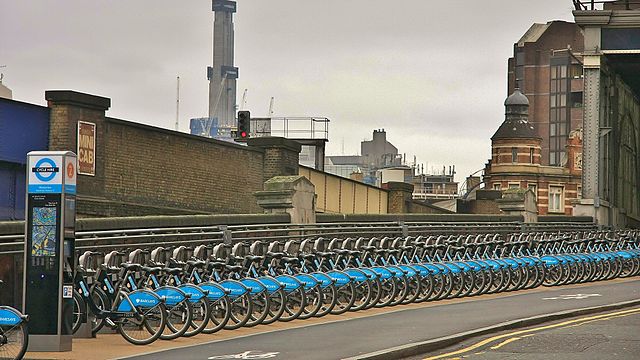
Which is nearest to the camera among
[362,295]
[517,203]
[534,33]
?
[362,295]

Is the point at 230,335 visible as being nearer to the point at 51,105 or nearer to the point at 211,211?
the point at 51,105

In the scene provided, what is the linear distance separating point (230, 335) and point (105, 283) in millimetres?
1877

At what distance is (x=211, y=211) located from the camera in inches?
1420

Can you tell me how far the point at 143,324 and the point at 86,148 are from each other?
548 inches

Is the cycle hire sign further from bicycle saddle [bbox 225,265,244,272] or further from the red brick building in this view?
the red brick building

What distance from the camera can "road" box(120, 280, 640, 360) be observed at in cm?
1516

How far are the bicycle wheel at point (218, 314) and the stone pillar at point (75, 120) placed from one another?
12.1m

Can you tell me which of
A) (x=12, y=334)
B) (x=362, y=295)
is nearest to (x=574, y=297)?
(x=362, y=295)

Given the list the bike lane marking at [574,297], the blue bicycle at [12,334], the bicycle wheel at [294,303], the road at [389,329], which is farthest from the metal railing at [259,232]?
the bike lane marking at [574,297]

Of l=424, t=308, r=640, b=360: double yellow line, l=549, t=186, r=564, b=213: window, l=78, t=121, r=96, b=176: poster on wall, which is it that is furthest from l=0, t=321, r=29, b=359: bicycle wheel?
l=549, t=186, r=564, b=213: window

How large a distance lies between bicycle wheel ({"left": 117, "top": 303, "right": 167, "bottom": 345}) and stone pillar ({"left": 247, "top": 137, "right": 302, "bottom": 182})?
854 inches

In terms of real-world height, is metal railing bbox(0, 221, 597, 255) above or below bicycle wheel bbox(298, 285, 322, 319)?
above

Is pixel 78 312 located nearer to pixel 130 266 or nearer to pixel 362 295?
pixel 130 266

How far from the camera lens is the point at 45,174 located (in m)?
15.8
